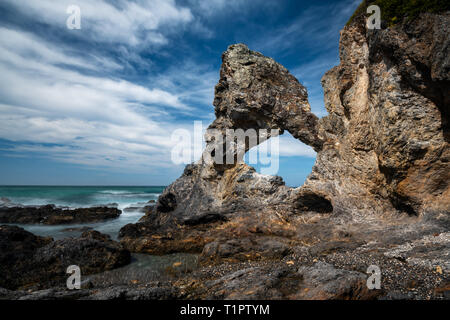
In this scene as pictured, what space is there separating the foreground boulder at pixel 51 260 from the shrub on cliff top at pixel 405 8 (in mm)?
17726

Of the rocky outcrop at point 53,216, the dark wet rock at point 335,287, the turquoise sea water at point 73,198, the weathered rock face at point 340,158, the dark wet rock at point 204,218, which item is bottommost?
the turquoise sea water at point 73,198

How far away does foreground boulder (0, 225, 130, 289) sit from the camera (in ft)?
33.5

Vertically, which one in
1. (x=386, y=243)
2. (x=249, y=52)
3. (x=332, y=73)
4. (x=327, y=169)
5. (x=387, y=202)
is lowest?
(x=386, y=243)

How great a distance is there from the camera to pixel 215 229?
1602 cm

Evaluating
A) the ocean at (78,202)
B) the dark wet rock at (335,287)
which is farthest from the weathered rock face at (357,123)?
the ocean at (78,202)

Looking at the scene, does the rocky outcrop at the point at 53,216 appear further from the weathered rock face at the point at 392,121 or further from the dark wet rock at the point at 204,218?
the weathered rock face at the point at 392,121

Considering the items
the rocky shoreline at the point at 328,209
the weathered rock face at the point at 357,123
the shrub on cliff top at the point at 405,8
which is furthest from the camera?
the weathered rock face at the point at 357,123

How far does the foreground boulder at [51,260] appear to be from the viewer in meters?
10.2

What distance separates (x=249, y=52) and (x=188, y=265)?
16.9 meters

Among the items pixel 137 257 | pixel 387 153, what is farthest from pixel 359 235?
pixel 137 257

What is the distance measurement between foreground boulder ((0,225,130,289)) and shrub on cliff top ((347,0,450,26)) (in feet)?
58.2

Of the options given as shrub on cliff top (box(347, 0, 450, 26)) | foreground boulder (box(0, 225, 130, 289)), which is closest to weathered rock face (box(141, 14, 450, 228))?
shrub on cliff top (box(347, 0, 450, 26))

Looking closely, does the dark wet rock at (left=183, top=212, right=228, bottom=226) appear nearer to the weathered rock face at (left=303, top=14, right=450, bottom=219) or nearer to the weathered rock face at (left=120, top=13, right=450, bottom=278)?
the weathered rock face at (left=120, top=13, right=450, bottom=278)

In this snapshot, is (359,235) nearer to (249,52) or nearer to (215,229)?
(215,229)
